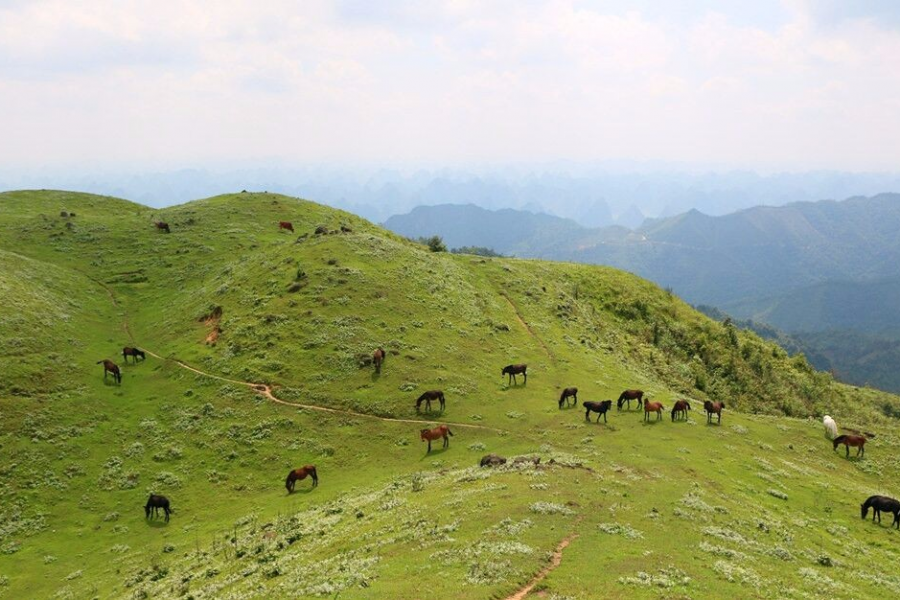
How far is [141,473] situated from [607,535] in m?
29.4

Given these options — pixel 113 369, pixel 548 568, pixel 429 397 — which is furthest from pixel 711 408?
pixel 113 369

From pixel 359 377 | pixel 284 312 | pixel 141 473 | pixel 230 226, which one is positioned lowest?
pixel 141 473

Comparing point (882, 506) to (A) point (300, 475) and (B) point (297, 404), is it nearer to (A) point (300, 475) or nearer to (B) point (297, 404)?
(A) point (300, 475)

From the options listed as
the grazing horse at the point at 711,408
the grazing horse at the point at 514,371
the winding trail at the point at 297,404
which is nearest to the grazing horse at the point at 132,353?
the winding trail at the point at 297,404

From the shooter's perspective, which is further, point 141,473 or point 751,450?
point 751,450

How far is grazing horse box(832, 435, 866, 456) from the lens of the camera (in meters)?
39.6

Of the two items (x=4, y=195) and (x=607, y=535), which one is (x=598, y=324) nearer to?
(x=607, y=535)

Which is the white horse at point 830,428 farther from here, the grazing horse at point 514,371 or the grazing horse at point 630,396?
the grazing horse at point 514,371

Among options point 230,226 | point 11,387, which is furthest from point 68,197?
point 11,387

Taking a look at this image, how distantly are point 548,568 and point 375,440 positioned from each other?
21106mm

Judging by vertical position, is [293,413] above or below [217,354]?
below

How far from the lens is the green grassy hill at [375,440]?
1916 cm

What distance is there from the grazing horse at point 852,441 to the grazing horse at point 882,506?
522 inches

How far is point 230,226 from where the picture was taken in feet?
262
